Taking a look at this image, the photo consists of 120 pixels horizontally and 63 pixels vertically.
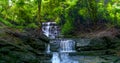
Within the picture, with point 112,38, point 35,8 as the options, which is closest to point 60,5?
point 35,8

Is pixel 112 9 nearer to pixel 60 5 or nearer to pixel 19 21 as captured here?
pixel 60 5

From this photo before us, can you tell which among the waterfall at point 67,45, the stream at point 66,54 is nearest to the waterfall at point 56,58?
the stream at point 66,54

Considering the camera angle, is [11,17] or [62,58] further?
[11,17]

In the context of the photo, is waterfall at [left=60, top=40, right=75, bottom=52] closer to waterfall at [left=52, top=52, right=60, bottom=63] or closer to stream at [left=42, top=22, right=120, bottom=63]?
stream at [left=42, top=22, right=120, bottom=63]

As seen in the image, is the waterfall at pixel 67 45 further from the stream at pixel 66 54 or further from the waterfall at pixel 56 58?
the waterfall at pixel 56 58

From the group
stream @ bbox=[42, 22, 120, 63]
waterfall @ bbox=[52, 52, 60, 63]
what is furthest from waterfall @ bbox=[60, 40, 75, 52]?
waterfall @ bbox=[52, 52, 60, 63]

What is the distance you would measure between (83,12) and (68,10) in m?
2.05

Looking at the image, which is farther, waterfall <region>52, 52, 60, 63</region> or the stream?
waterfall <region>52, 52, 60, 63</region>

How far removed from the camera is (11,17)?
1236 inches

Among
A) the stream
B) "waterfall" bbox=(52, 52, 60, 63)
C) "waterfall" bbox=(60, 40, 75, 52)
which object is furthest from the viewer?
"waterfall" bbox=(60, 40, 75, 52)

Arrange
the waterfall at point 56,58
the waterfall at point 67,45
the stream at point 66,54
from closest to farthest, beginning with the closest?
the stream at point 66,54
the waterfall at point 56,58
the waterfall at point 67,45

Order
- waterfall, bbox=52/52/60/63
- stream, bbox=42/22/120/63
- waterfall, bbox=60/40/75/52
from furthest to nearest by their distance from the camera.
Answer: waterfall, bbox=60/40/75/52 → waterfall, bbox=52/52/60/63 → stream, bbox=42/22/120/63

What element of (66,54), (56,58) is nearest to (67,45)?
(66,54)

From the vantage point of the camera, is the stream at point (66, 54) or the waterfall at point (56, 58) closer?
the stream at point (66, 54)
